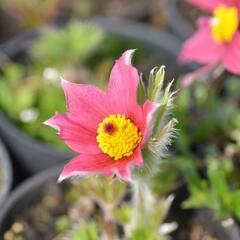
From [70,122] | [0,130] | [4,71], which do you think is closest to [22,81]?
[4,71]

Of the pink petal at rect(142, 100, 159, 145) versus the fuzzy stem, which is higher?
the pink petal at rect(142, 100, 159, 145)

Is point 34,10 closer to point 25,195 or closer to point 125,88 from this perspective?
point 25,195

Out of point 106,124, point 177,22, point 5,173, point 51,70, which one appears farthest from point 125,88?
point 177,22

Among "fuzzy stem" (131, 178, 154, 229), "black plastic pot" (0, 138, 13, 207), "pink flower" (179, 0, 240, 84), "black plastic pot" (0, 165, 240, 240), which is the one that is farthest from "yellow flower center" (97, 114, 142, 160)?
"black plastic pot" (0, 138, 13, 207)

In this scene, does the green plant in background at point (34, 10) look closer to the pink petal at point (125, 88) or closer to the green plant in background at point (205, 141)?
the green plant in background at point (205, 141)

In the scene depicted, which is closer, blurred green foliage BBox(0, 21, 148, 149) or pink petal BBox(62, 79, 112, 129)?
pink petal BBox(62, 79, 112, 129)

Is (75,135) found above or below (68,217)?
above

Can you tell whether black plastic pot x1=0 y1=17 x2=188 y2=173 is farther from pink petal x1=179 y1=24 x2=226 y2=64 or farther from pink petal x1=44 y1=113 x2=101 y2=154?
pink petal x1=44 y1=113 x2=101 y2=154
